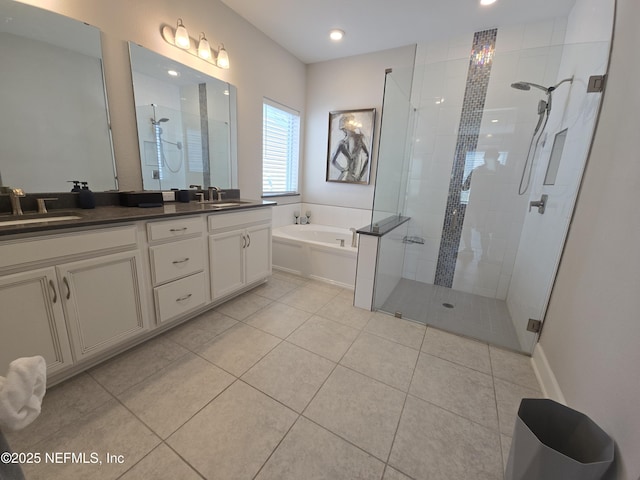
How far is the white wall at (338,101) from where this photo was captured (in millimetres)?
3100

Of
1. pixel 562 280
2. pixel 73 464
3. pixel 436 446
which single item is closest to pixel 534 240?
pixel 562 280

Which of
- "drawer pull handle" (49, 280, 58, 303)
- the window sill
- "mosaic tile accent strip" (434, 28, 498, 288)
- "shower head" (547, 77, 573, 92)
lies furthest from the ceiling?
"drawer pull handle" (49, 280, 58, 303)

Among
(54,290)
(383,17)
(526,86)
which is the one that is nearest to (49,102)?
(54,290)

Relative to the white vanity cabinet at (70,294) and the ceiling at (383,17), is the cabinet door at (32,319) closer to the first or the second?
the white vanity cabinet at (70,294)

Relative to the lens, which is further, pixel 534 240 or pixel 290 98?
pixel 290 98

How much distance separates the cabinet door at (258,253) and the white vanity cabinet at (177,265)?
446 mm

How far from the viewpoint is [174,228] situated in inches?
67.9

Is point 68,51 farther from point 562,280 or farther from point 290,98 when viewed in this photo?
point 562,280

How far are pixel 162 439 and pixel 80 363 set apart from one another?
0.70 metres

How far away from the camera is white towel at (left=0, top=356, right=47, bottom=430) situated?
1.59ft

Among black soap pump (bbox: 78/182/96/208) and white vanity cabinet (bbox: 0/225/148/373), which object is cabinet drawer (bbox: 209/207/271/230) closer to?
white vanity cabinet (bbox: 0/225/148/373)

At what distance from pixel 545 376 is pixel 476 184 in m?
1.79

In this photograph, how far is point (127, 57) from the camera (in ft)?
5.96

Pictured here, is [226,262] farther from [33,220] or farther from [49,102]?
[49,102]
